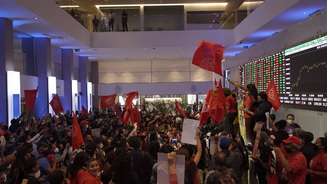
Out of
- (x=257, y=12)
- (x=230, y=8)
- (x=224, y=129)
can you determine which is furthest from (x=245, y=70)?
(x=224, y=129)

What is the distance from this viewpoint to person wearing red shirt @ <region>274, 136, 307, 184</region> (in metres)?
6.33

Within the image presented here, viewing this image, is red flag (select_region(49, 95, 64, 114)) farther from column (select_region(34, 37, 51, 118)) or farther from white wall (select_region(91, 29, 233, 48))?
white wall (select_region(91, 29, 233, 48))

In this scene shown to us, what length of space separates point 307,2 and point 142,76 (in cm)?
2322

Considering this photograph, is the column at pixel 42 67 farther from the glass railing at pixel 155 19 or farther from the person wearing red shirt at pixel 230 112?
the person wearing red shirt at pixel 230 112

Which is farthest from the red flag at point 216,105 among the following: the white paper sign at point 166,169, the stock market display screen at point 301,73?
the white paper sign at point 166,169

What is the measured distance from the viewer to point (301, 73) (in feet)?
38.6

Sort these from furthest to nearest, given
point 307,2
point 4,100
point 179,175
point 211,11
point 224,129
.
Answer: point 211,11 → point 4,100 → point 307,2 → point 224,129 → point 179,175

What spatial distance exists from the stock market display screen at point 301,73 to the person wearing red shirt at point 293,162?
3117mm

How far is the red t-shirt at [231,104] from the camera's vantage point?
940cm

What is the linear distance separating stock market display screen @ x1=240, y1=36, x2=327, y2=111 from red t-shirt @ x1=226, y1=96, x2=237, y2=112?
5.21 ft

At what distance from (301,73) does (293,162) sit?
18.8 ft

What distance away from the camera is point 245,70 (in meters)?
19.6

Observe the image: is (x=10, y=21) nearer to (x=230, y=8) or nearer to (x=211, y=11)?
(x=230, y=8)

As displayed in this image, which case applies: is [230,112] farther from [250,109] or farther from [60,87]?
[60,87]
